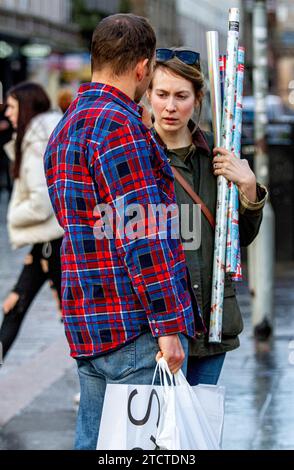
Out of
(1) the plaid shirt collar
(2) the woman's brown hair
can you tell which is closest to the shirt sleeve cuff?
(1) the plaid shirt collar

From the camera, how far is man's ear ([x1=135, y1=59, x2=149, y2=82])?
402cm

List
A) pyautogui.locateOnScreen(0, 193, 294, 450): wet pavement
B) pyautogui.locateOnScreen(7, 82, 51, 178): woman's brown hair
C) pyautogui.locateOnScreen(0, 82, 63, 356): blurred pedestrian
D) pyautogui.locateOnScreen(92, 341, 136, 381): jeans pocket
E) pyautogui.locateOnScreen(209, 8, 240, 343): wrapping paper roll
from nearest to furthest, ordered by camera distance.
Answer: pyautogui.locateOnScreen(92, 341, 136, 381): jeans pocket → pyautogui.locateOnScreen(209, 8, 240, 343): wrapping paper roll → pyautogui.locateOnScreen(0, 193, 294, 450): wet pavement → pyautogui.locateOnScreen(0, 82, 63, 356): blurred pedestrian → pyautogui.locateOnScreen(7, 82, 51, 178): woman's brown hair

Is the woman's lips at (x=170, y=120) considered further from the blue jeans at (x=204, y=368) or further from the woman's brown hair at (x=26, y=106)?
the woman's brown hair at (x=26, y=106)

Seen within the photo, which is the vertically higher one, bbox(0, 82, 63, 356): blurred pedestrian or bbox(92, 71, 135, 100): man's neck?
bbox(92, 71, 135, 100): man's neck

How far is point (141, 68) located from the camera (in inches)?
159

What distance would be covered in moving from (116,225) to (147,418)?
58 cm

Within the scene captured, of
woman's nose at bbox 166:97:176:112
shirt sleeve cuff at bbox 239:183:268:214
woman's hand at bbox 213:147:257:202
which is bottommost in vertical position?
shirt sleeve cuff at bbox 239:183:268:214

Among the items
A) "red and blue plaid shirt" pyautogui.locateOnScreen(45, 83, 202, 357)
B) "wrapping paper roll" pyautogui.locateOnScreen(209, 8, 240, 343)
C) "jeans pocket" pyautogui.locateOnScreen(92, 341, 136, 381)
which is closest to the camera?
"red and blue plaid shirt" pyautogui.locateOnScreen(45, 83, 202, 357)

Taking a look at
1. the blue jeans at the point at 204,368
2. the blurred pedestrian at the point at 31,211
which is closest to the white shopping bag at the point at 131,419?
the blue jeans at the point at 204,368

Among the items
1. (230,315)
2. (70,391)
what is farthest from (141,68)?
(70,391)

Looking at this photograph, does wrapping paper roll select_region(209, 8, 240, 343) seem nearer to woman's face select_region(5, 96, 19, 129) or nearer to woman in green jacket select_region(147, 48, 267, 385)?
woman in green jacket select_region(147, 48, 267, 385)

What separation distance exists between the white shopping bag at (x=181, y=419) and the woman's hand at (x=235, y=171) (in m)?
0.76

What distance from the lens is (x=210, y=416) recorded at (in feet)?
13.6

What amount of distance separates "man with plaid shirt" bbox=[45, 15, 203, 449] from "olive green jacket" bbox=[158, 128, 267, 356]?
14.9 inches
